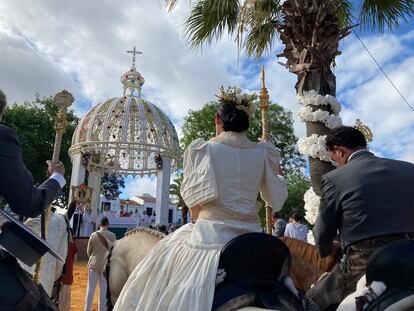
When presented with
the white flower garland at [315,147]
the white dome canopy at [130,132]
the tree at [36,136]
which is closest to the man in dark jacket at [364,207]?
the white flower garland at [315,147]

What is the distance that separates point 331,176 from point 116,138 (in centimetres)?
2088

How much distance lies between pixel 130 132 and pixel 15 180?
2149 centimetres

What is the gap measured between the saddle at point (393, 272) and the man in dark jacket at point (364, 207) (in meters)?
0.23

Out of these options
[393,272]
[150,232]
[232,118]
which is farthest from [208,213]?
[150,232]

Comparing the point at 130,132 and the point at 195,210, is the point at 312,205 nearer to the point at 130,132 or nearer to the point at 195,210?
the point at 195,210

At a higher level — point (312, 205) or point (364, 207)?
point (312, 205)

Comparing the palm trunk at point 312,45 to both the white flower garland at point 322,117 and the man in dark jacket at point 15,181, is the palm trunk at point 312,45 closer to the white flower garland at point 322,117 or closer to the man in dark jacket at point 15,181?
the white flower garland at point 322,117

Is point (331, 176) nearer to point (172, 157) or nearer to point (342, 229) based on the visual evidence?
point (342, 229)

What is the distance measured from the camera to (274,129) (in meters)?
35.1

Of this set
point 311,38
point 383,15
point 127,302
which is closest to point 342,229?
point 127,302

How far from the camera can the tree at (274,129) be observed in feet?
110

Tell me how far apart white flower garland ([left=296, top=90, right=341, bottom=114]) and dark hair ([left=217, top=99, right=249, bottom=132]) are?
3.31 m

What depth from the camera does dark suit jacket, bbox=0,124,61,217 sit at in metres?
2.23

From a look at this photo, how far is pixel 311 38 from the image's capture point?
6656 millimetres
